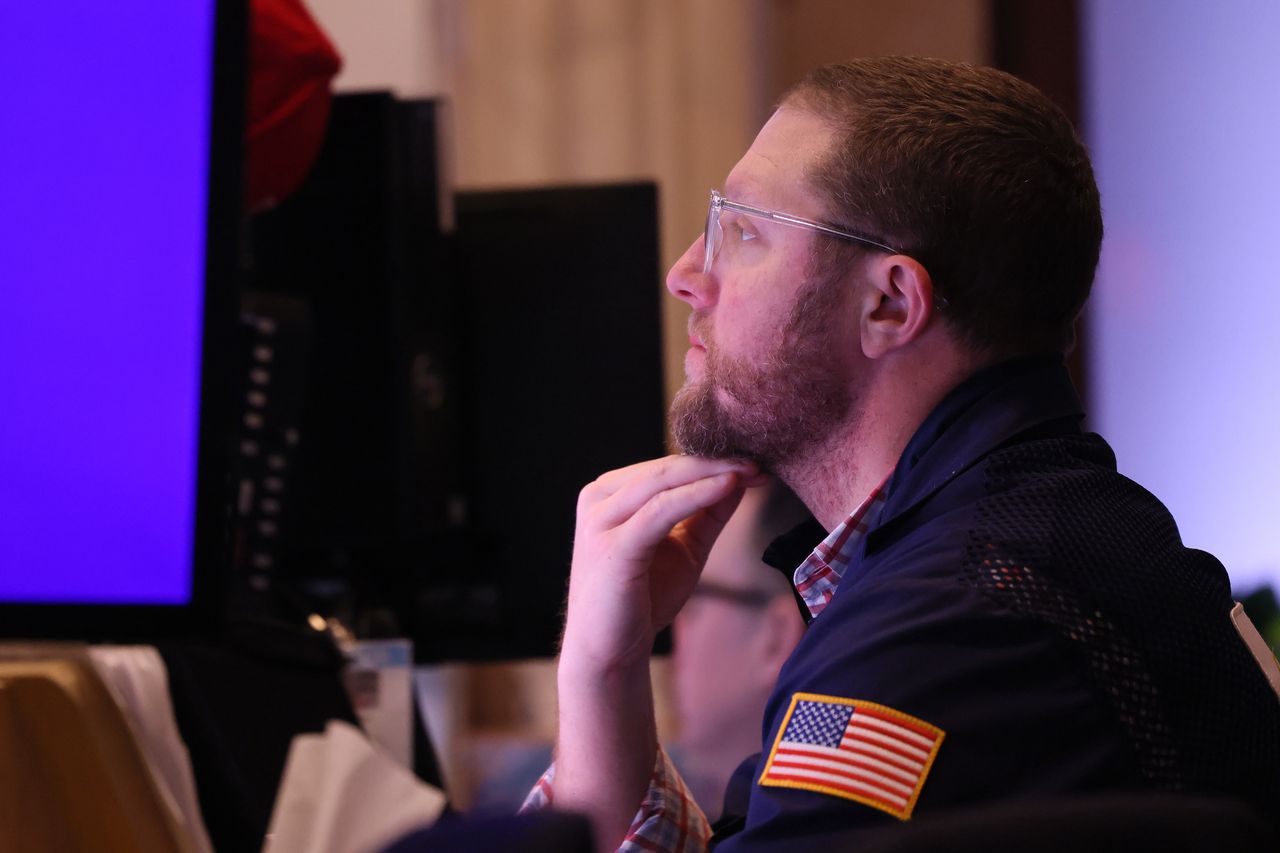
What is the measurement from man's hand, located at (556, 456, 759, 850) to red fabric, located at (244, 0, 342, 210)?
610 mm

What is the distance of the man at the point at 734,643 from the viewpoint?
189 centimetres

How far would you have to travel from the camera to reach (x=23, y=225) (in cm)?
85

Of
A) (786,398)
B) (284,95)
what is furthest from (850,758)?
(284,95)

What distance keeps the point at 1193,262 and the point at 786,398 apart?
Answer: 170 centimetres

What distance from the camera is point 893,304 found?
107 cm

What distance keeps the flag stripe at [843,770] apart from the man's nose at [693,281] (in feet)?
1.77

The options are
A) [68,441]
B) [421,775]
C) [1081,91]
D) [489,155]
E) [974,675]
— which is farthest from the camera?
[489,155]

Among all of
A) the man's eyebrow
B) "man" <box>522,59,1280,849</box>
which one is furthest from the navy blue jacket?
the man's eyebrow

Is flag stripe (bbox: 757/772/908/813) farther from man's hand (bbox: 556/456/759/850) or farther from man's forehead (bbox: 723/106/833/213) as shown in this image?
man's forehead (bbox: 723/106/833/213)

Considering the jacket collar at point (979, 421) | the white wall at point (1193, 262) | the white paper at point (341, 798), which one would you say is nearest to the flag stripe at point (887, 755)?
the jacket collar at point (979, 421)

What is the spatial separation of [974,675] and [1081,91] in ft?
8.18

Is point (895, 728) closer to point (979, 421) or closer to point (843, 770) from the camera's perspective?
point (843, 770)

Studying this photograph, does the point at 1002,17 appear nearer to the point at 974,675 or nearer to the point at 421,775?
the point at 421,775

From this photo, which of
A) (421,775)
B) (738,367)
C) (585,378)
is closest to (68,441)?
(738,367)
